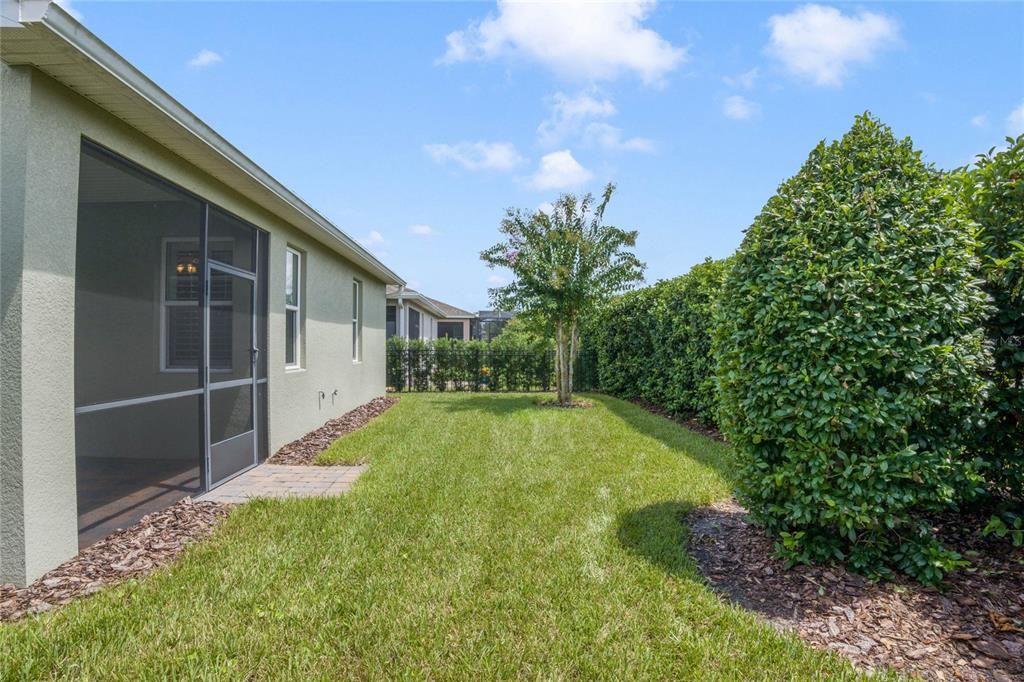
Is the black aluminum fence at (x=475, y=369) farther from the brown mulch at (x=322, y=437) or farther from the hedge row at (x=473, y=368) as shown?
the brown mulch at (x=322, y=437)

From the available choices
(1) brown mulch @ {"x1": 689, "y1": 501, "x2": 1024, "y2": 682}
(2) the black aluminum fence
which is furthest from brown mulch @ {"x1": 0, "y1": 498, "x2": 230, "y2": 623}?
(2) the black aluminum fence

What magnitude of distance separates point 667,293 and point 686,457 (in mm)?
4368

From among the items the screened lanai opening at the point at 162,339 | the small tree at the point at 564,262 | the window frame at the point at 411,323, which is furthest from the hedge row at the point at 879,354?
the window frame at the point at 411,323

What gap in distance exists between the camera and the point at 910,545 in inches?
110

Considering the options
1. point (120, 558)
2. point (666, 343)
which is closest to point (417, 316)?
point (666, 343)

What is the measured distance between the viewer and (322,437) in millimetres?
7344

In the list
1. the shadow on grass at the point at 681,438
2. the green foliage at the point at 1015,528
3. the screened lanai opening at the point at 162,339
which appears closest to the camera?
the green foliage at the point at 1015,528

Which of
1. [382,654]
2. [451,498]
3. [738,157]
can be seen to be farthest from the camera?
[738,157]

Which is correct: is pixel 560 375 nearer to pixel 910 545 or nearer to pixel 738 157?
pixel 738 157

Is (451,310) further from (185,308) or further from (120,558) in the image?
(120,558)

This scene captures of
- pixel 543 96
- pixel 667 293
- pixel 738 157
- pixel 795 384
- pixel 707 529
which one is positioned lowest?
pixel 707 529

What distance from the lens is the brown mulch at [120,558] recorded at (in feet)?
8.95

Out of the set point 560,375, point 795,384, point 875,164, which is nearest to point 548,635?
point 795,384

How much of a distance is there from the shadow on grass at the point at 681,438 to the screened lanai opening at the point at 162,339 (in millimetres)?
4954
